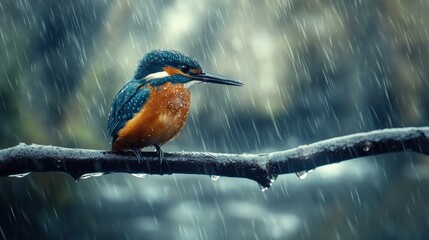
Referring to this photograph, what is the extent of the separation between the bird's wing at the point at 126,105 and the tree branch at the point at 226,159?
0.17 metres

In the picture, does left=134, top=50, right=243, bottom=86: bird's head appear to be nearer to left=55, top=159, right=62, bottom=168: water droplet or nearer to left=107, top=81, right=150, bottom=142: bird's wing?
left=107, top=81, right=150, bottom=142: bird's wing

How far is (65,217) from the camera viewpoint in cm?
304

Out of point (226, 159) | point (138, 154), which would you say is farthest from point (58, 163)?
point (226, 159)

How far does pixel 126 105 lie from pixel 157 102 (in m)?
0.06

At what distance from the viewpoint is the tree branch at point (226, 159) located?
65 cm

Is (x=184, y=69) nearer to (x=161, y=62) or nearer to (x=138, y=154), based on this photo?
(x=161, y=62)

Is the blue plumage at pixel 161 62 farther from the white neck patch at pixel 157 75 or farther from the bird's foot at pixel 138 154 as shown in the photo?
the bird's foot at pixel 138 154

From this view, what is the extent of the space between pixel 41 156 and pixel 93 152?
7cm

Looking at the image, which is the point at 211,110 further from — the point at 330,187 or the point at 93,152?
A: the point at 93,152

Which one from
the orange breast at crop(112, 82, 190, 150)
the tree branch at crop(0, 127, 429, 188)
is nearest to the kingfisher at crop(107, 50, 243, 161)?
→ the orange breast at crop(112, 82, 190, 150)

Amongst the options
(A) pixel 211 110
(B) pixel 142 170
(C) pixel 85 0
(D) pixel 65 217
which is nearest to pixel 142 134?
(B) pixel 142 170

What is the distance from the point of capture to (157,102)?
0.90 metres

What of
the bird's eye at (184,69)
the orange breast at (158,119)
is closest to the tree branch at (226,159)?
the orange breast at (158,119)

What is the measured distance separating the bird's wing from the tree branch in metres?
0.17
